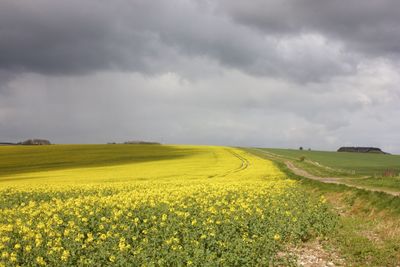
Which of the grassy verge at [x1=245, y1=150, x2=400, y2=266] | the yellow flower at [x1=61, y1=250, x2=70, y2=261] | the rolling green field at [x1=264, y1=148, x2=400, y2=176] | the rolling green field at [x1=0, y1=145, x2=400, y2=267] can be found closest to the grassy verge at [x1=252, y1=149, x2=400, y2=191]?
the rolling green field at [x1=264, y1=148, x2=400, y2=176]

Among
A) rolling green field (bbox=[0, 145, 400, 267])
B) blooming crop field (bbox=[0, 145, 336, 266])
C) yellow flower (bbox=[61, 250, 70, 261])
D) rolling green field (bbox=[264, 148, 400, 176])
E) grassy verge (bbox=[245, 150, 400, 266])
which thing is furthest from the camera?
rolling green field (bbox=[264, 148, 400, 176])

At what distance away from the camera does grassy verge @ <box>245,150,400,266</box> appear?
44.7ft

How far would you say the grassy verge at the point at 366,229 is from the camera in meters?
13.6

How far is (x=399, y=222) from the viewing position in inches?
691

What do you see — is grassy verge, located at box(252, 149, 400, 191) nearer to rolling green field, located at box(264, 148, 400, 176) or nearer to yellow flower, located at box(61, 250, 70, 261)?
rolling green field, located at box(264, 148, 400, 176)

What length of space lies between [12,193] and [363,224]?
2082 cm

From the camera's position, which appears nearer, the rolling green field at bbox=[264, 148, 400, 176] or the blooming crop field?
the blooming crop field

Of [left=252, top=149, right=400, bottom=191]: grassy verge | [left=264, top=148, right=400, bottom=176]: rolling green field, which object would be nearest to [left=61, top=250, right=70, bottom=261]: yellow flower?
[left=252, top=149, right=400, bottom=191]: grassy verge

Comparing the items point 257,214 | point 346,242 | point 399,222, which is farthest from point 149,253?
point 399,222

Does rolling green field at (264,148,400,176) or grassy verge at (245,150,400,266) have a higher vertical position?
rolling green field at (264,148,400,176)

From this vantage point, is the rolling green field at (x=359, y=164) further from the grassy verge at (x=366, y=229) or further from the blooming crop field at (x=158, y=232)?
the blooming crop field at (x=158, y=232)

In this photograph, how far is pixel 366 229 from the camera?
17.8 metres

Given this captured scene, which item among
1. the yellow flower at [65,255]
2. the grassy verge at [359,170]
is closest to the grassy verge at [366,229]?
the grassy verge at [359,170]

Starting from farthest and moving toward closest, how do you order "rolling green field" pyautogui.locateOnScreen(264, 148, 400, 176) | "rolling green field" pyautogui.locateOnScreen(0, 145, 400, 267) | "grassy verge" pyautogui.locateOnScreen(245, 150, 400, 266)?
"rolling green field" pyautogui.locateOnScreen(264, 148, 400, 176) < "grassy verge" pyautogui.locateOnScreen(245, 150, 400, 266) < "rolling green field" pyautogui.locateOnScreen(0, 145, 400, 267)
